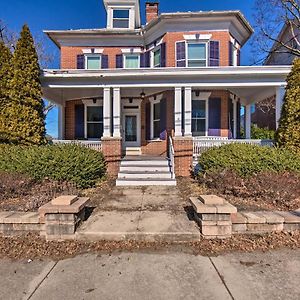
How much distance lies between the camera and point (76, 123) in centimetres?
1380

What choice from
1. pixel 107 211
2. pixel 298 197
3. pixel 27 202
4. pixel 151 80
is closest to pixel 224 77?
pixel 151 80

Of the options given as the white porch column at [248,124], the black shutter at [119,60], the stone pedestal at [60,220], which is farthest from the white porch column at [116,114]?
the white porch column at [248,124]

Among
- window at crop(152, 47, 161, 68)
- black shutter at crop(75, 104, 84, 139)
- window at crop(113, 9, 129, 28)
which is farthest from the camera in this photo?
window at crop(113, 9, 129, 28)

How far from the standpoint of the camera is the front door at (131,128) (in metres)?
13.7

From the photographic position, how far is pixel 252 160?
769cm

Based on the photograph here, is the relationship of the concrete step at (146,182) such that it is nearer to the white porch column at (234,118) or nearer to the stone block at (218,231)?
the stone block at (218,231)

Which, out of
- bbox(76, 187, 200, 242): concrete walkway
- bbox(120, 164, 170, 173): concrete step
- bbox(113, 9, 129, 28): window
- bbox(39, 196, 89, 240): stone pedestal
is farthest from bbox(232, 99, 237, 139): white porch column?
bbox(39, 196, 89, 240): stone pedestal

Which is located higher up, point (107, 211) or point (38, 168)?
point (38, 168)

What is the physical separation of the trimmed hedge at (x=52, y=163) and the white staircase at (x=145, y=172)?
A: 1.27 meters

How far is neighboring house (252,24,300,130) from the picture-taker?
20.1 meters

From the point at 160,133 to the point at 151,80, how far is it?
10.1ft

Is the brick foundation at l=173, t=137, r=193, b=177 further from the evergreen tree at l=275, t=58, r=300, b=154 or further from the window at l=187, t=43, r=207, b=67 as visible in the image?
the window at l=187, t=43, r=207, b=67

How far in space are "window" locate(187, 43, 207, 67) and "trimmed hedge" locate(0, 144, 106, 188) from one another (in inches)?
306

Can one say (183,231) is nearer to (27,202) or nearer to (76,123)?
(27,202)
